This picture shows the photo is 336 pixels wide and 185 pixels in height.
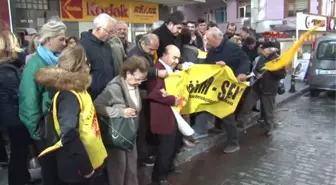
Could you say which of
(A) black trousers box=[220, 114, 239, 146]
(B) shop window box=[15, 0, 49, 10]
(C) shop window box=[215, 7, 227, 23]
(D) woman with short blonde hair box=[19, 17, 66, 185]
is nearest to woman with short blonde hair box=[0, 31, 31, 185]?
(D) woman with short blonde hair box=[19, 17, 66, 185]

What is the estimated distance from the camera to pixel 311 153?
5.36 m

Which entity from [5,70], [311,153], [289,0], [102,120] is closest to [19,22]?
[5,70]

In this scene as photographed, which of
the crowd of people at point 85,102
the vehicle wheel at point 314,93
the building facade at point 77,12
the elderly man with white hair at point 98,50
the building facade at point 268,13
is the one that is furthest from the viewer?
the building facade at point 268,13

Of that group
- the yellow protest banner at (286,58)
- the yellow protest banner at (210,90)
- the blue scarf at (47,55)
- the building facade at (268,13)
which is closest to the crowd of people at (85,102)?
the blue scarf at (47,55)

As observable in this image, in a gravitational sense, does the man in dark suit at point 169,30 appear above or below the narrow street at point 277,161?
above

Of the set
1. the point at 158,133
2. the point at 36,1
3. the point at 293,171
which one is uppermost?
the point at 36,1

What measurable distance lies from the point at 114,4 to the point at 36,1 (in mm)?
3543

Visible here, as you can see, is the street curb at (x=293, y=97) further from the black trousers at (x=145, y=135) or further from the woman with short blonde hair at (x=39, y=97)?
the woman with short blonde hair at (x=39, y=97)

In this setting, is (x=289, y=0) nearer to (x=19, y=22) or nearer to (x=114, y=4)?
(x=114, y=4)

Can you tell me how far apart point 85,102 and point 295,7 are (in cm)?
2452

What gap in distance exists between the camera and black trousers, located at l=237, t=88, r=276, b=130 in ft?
20.8

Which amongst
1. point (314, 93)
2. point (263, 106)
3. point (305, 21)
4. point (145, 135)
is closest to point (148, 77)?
point (145, 135)

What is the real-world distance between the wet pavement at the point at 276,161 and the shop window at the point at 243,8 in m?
20.4

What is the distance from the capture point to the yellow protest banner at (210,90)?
16.4 feet
